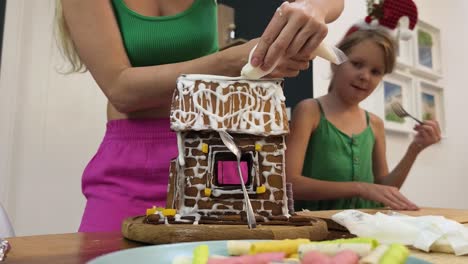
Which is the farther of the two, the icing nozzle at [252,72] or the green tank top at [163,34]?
the green tank top at [163,34]

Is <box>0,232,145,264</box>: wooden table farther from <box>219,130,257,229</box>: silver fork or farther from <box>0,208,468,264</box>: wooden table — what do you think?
<box>219,130,257,229</box>: silver fork

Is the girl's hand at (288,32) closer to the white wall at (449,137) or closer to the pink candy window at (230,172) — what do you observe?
the pink candy window at (230,172)

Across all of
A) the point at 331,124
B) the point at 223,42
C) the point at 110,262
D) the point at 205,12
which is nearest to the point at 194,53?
the point at 205,12

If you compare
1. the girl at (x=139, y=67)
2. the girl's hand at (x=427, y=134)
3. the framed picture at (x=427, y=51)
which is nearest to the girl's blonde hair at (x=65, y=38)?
the girl at (x=139, y=67)

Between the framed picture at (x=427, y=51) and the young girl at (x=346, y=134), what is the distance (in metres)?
1.25

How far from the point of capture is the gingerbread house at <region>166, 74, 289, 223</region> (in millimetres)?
578

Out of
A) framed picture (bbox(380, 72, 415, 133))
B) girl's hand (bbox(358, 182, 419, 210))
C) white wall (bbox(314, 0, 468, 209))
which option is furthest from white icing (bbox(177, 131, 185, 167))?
white wall (bbox(314, 0, 468, 209))

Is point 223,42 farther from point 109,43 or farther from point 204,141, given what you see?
point 204,141

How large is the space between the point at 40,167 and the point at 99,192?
96cm

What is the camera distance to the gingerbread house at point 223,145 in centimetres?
58

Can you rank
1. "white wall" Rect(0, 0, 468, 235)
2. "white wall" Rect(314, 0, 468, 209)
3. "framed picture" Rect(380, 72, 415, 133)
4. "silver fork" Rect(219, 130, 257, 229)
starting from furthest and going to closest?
"white wall" Rect(314, 0, 468, 209) < "framed picture" Rect(380, 72, 415, 133) < "white wall" Rect(0, 0, 468, 235) < "silver fork" Rect(219, 130, 257, 229)

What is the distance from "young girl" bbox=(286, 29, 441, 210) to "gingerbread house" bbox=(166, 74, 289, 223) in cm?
66

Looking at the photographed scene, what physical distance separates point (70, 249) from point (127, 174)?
32cm

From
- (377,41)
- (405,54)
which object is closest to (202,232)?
(377,41)
